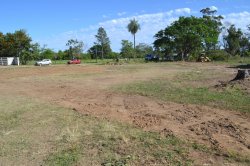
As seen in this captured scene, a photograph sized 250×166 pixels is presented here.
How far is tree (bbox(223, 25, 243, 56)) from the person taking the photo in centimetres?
7627

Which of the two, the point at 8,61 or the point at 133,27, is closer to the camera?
the point at 8,61

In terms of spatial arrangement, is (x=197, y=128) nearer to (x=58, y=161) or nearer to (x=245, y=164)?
(x=245, y=164)

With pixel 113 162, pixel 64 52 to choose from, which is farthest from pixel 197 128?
pixel 64 52

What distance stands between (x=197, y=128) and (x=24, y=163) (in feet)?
13.1

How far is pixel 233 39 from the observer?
77062 millimetres

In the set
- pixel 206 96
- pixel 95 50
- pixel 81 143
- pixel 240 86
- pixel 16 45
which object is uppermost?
pixel 16 45

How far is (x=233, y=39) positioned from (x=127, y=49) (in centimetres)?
2244

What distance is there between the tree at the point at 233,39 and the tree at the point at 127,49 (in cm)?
2022

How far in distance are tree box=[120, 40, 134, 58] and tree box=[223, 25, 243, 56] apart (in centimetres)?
2022

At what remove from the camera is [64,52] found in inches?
3625

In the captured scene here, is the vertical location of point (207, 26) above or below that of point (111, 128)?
above

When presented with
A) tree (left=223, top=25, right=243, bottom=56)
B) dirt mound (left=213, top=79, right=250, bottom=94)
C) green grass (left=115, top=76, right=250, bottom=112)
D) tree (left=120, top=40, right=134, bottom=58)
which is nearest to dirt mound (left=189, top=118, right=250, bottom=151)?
green grass (left=115, top=76, right=250, bottom=112)

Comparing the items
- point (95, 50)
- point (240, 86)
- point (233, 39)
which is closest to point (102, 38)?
point (95, 50)

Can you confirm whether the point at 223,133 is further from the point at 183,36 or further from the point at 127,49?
the point at 127,49
